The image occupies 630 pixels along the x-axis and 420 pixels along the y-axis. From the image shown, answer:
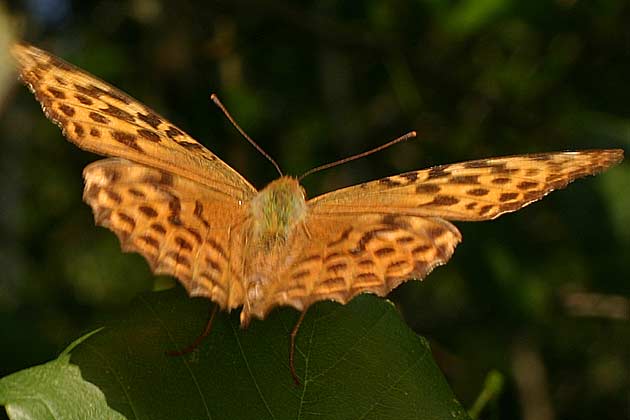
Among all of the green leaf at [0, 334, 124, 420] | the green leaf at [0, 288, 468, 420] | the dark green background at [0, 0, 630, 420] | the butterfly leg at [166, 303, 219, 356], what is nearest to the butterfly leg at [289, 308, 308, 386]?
the green leaf at [0, 288, 468, 420]

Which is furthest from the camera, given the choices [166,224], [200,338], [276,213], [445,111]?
[445,111]

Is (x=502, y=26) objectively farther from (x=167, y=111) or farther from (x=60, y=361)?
(x=60, y=361)

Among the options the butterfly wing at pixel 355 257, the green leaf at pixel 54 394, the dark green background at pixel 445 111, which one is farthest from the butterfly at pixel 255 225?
the dark green background at pixel 445 111

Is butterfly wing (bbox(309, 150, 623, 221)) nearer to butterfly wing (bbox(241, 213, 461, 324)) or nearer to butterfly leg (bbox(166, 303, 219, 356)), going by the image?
butterfly wing (bbox(241, 213, 461, 324))

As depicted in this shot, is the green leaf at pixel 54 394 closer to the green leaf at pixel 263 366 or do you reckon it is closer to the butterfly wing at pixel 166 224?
the green leaf at pixel 263 366

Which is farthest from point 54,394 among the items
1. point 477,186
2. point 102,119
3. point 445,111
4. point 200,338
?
point 445,111

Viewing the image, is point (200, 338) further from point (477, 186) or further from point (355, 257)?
point (477, 186)

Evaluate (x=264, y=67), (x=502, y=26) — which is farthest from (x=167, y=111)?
(x=502, y=26)
